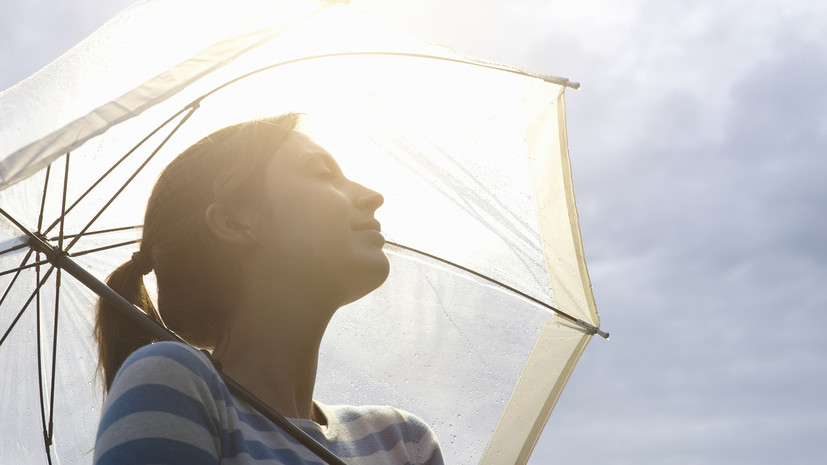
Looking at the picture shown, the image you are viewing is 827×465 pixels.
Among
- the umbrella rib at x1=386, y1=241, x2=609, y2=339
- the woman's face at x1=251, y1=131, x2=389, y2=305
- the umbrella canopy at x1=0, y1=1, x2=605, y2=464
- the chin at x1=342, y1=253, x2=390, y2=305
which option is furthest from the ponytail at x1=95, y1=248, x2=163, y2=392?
the umbrella rib at x1=386, y1=241, x2=609, y2=339

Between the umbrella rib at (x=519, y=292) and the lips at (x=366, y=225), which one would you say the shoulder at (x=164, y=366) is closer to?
the lips at (x=366, y=225)

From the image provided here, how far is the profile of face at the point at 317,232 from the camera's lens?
7.51 feet

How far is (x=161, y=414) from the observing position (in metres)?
1.75

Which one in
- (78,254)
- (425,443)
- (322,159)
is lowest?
(425,443)

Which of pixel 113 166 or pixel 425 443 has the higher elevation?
pixel 113 166

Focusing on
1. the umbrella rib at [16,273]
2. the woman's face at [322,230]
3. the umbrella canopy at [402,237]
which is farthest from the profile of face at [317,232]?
the umbrella rib at [16,273]

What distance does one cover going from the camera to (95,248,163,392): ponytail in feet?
8.09

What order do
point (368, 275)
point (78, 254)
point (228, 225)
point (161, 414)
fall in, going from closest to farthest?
point (161, 414) → point (368, 275) → point (228, 225) → point (78, 254)

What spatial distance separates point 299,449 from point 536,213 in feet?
4.04

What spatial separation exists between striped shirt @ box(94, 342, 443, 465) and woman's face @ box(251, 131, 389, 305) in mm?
421

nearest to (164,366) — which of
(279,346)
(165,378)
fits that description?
(165,378)

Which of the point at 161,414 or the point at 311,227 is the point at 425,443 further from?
the point at 161,414

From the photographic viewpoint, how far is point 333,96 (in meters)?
2.71

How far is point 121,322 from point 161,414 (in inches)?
31.9
